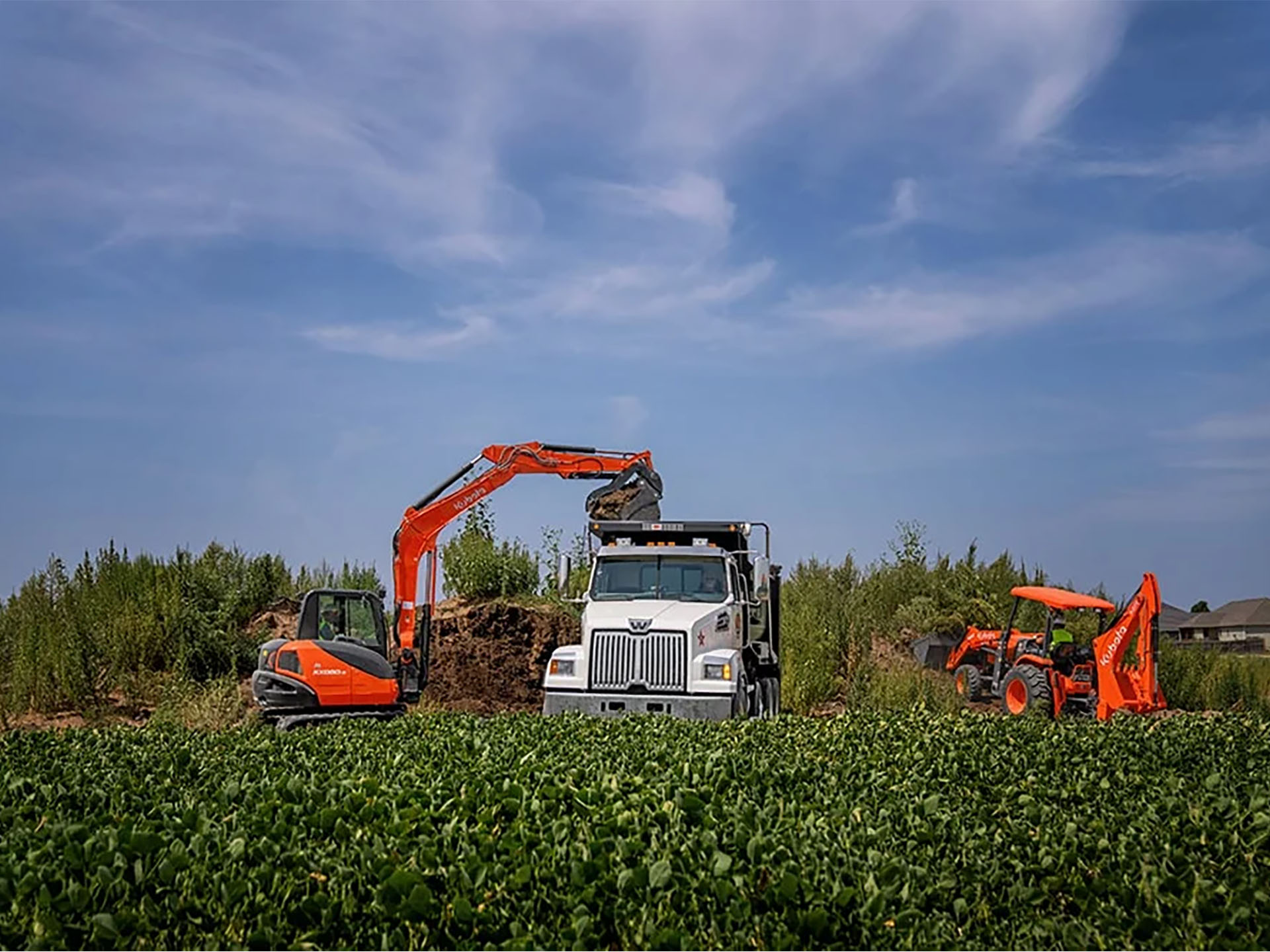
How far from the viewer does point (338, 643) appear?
13273 mm

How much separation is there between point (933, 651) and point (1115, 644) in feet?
14.9

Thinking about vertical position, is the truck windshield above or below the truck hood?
above

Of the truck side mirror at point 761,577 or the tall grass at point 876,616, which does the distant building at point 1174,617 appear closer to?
the tall grass at point 876,616

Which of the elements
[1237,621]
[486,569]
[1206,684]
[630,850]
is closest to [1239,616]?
[1237,621]

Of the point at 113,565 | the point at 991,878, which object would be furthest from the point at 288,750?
the point at 113,565

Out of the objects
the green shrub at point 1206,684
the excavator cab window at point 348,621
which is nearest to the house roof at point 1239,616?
the green shrub at point 1206,684

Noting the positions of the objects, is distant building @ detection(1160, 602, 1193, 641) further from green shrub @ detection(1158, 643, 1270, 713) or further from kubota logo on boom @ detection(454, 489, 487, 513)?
kubota logo on boom @ detection(454, 489, 487, 513)

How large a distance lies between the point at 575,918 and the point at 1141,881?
285cm

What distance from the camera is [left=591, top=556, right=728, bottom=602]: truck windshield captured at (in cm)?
1413

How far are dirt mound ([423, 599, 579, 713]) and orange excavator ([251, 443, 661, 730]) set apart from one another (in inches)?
94.0

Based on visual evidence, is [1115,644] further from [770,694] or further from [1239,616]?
[1239,616]

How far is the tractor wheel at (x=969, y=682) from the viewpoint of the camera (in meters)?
18.5

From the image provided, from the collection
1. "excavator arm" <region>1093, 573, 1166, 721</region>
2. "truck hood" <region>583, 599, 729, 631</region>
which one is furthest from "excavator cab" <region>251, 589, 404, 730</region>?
"excavator arm" <region>1093, 573, 1166, 721</region>

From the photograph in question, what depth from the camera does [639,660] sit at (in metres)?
13.3
